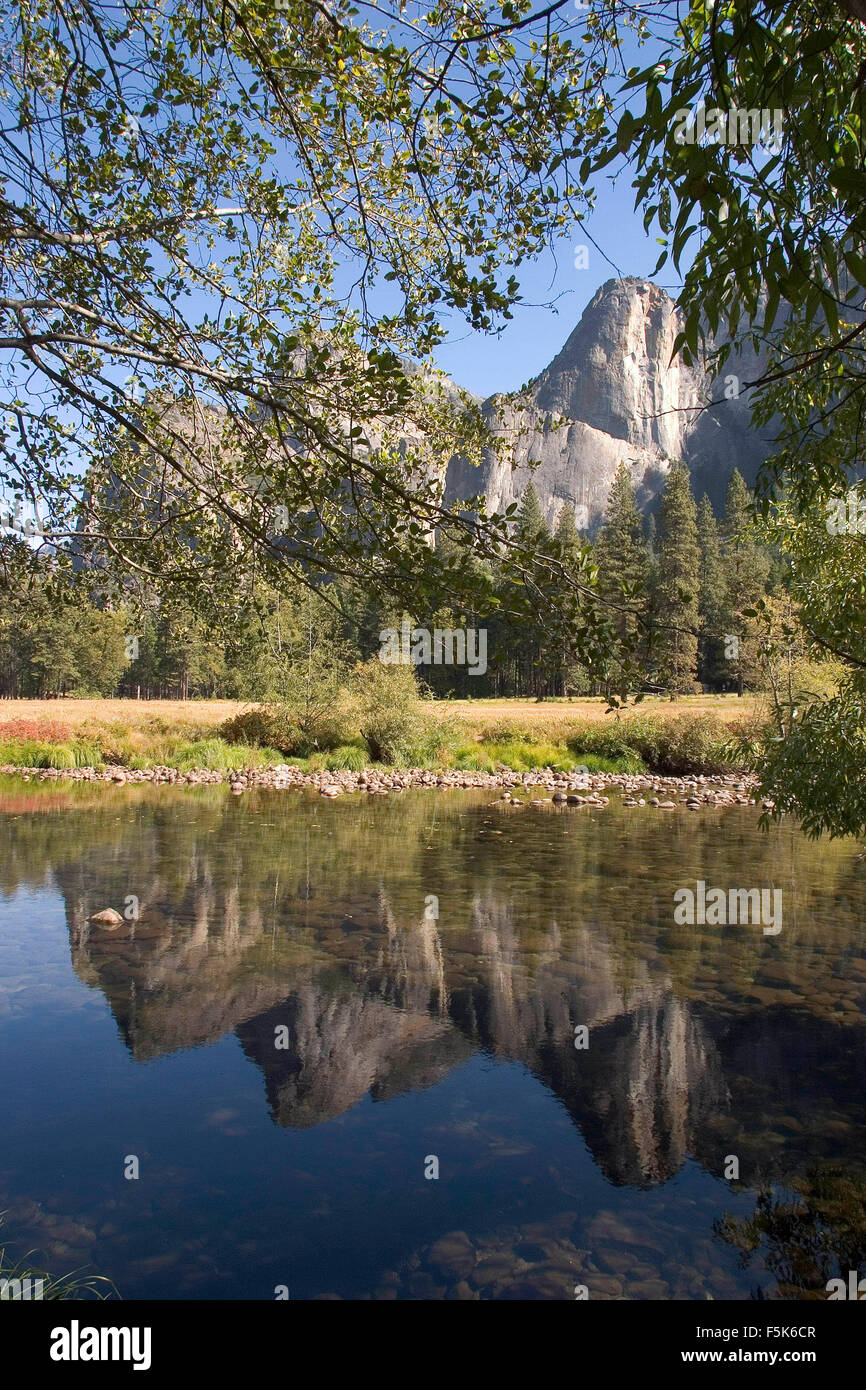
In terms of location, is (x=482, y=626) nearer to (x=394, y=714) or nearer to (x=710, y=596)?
(x=710, y=596)

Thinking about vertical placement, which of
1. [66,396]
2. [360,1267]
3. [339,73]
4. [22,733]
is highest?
[339,73]

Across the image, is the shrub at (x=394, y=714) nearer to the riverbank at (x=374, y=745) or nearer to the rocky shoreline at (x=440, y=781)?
the riverbank at (x=374, y=745)

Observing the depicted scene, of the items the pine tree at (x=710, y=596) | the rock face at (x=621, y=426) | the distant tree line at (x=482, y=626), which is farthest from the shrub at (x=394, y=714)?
the rock face at (x=621, y=426)

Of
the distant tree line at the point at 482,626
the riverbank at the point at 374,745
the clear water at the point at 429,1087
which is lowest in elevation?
the clear water at the point at 429,1087

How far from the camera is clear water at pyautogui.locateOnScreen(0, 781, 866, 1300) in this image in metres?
5.51

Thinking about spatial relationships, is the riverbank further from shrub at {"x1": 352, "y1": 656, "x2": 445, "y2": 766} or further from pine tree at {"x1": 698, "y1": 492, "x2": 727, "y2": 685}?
pine tree at {"x1": 698, "y1": 492, "x2": 727, "y2": 685}

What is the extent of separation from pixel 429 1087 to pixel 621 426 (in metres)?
186

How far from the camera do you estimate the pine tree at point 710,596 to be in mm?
60094

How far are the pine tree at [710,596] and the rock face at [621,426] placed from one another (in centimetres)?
8422
